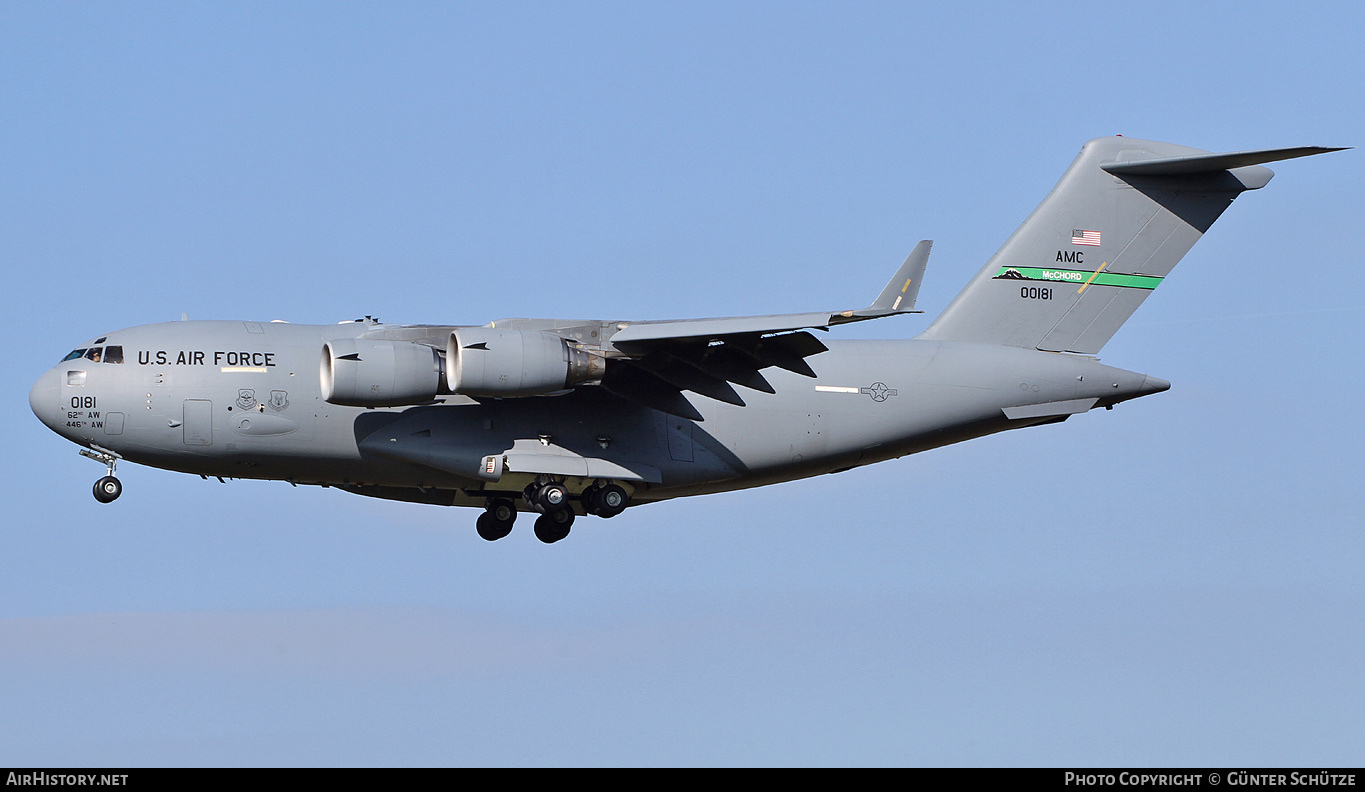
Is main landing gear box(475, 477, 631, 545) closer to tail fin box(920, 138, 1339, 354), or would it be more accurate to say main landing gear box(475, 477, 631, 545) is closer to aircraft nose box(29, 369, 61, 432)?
tail fin box(920, 138, 1339, 354)

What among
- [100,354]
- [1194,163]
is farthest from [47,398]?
[1194,163]

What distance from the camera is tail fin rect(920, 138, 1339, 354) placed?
1788 cm

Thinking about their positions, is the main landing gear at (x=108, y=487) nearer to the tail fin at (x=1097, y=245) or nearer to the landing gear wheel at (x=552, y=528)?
the landing gear wheel at (x=552, y=528)

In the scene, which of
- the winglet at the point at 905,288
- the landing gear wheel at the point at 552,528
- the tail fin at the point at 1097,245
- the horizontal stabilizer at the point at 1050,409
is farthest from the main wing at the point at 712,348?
the tail fin at the point at 1097,245

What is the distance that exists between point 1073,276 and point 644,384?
16.8 feet

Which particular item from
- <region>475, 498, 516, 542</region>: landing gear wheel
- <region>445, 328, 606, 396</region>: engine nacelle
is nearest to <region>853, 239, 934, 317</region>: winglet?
<region>445, 328, 606, 396</region>: engine nacelle

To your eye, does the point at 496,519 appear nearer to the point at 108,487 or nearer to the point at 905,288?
the point at 108,487

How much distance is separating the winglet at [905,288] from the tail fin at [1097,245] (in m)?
3.86

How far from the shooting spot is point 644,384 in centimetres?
1605

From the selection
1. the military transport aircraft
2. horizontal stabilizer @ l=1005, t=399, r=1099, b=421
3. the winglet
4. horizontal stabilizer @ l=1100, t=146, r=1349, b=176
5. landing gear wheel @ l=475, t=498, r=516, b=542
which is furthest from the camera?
landing gear wheel @ l=475, t=498, r=516, b=542

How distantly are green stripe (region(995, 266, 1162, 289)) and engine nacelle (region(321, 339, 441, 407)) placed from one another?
6.56 m

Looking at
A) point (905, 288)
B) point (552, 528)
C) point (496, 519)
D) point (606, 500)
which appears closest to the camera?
point (905, 288)
